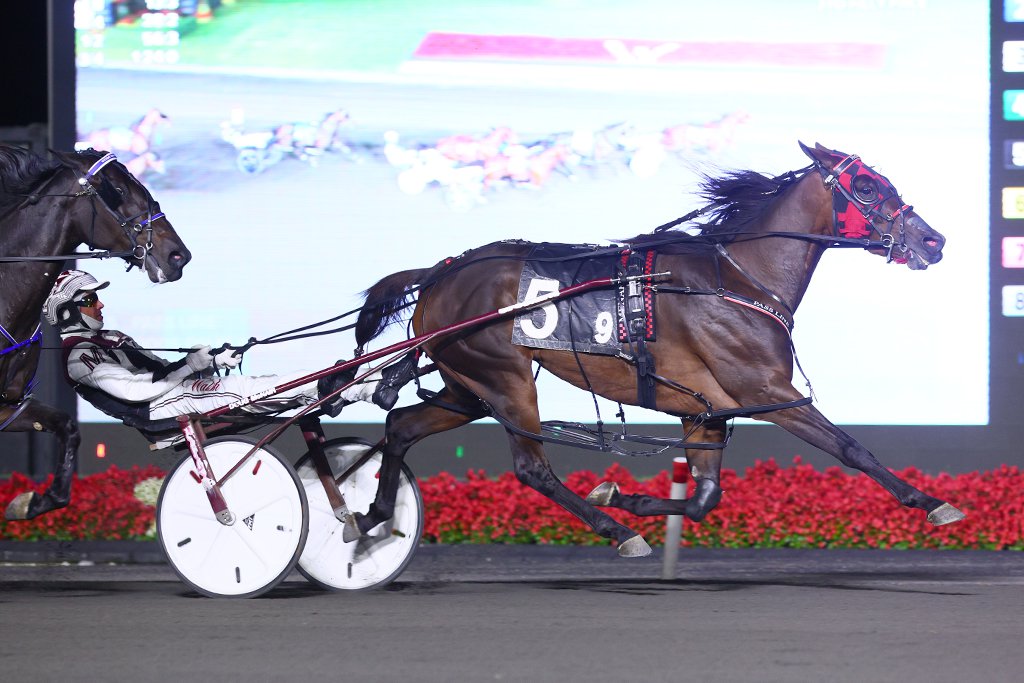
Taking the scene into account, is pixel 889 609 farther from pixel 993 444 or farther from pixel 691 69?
pixel 691 69

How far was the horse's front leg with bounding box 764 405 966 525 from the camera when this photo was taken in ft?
18.7

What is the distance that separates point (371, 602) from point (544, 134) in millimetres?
4325

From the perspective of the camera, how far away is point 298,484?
5.99m

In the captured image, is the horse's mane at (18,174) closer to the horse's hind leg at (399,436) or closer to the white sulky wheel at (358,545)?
the white sulky wheel at (358,545)

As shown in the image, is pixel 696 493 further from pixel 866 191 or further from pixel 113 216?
pixel 113 216

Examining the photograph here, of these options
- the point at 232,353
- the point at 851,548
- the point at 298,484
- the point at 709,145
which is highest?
the point at 709,145

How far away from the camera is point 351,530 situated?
6.26 metres

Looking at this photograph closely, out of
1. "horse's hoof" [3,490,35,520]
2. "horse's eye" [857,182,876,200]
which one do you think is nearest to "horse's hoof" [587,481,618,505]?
"horse's eye" [857,182,876,200]

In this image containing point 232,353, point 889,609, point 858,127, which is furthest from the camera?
point 858,127

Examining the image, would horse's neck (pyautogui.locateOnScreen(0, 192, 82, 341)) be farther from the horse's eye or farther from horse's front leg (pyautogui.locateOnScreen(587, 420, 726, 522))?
the horse's eye

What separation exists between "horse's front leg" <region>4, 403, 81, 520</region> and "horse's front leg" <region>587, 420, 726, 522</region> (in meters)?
2.45

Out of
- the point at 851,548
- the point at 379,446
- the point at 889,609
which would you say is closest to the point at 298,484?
the point at 379,446

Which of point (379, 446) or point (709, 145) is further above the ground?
point (709, 145)

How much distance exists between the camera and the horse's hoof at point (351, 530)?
6262mm
